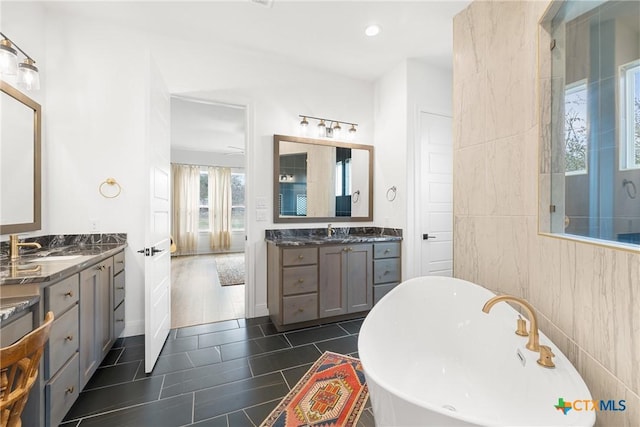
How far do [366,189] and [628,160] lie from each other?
101 inches

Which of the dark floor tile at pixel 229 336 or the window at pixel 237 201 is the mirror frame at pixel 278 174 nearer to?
the dark floor tile at pixel 229 336

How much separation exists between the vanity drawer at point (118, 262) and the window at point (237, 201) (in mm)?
5125

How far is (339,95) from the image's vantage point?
3.38 meters

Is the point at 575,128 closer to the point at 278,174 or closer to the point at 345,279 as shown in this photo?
the point at 345,279

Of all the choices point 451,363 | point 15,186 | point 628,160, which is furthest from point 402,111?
→ point 15,186

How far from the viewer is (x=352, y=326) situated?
2736mm

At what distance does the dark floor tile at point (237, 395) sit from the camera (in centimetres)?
157

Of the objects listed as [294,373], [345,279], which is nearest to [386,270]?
[345,279]

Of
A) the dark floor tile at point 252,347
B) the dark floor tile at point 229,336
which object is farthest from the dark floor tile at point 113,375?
the dark floor tile at point 252,347

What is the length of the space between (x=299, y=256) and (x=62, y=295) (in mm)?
1655

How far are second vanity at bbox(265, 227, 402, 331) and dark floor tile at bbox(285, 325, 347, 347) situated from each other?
0.30ft

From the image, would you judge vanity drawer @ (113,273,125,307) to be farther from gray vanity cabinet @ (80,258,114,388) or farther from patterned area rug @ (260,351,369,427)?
patterned area rug @ (260,351,369,427)

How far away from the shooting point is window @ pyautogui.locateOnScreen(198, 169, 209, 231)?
7142mm

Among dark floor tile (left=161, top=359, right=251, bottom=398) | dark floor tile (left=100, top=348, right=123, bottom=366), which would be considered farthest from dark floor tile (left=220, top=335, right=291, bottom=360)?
dark floor tile (left=100, top=348, right=123, bottom=366)
